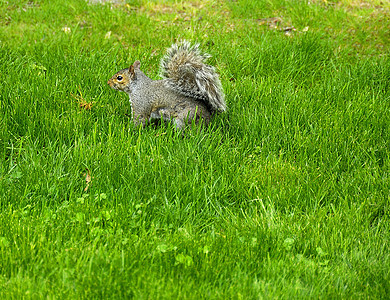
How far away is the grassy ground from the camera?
7.77ft

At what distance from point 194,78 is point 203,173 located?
3.16 feet

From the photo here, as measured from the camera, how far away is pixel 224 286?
2.30m

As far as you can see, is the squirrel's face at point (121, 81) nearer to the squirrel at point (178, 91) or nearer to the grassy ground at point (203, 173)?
the squirrel at point (178, 91)

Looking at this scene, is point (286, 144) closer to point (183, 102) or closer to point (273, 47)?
point (183, 102)

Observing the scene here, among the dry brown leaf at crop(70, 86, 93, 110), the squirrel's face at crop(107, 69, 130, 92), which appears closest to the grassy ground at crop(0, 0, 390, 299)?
the dry brown leaf at crop(70, 86, 93, 110)

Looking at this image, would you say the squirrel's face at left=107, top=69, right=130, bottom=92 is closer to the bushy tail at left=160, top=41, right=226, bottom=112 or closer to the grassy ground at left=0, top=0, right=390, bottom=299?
the grassy ground at left=0, top=0, right=390, bottom=299

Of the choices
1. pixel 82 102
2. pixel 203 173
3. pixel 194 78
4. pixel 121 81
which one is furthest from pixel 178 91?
pixel 203 173

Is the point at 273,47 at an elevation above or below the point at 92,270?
above

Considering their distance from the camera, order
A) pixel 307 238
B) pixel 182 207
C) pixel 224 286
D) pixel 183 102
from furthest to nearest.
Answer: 1. pixel 183 102
2. pixel 182 207
3. pixel 307 238
4. pixel 224 286

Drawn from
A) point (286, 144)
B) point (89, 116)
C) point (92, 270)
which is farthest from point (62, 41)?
point (92, 270)

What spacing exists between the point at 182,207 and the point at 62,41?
3071 millimetres

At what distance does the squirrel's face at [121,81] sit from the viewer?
4.15 meters

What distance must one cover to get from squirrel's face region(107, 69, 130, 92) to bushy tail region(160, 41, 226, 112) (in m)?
0.34

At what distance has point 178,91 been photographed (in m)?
3.98
